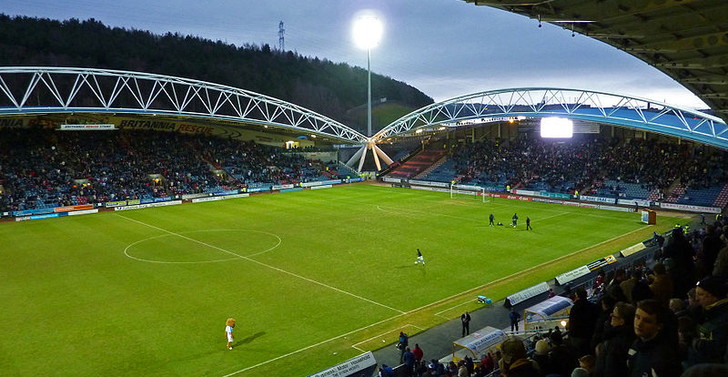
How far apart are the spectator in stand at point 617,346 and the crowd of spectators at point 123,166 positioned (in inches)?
2017

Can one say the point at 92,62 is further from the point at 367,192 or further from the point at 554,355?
the point at 554,355

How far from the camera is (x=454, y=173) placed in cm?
6531

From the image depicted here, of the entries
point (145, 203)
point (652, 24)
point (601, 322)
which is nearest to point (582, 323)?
point (601, 322)

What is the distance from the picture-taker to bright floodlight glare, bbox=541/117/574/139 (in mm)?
53531

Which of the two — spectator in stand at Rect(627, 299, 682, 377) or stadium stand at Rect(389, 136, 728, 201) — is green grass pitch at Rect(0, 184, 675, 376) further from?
spectator in stand at Rect(627, 299, 682, 377)

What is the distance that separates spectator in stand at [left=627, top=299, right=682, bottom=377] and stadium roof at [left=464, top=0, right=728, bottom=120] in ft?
23.3

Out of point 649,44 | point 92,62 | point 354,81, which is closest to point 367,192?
point 649,44

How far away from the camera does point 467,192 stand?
56750mm

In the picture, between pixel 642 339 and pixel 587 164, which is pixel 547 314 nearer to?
pixel 642 339

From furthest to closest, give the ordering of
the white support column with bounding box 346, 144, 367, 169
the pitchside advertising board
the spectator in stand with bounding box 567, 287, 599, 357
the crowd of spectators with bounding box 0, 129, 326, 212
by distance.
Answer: the white support column with bounding box 346, 144, 367, 169
the crowd of spectators with bounding box 0, 129, 326, 212
the pitchside advertising board
the spectator in stand with bounding box 567, 287, 599, 357

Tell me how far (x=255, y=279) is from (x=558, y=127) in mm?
42480

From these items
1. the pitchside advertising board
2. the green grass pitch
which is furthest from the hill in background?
the pitchside advertising board

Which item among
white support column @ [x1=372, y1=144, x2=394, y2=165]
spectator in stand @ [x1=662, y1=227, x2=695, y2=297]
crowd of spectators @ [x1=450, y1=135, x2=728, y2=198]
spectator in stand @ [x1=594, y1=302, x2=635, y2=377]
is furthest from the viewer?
white support column @ [x1=372, y1=144, x2=394, y2=165]

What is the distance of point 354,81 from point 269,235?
105 meters
